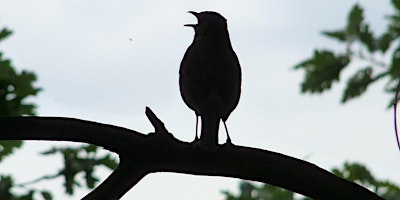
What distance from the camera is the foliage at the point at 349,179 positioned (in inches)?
287

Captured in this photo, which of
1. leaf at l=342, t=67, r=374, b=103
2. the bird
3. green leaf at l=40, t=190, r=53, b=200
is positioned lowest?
the bird

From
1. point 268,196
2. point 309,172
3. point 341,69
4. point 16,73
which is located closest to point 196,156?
point 309,172

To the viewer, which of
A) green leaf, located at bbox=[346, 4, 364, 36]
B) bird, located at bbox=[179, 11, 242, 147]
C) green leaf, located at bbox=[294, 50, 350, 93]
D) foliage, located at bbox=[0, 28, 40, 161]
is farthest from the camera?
green leaf, located at bbox=[294, 50, 350, 93]

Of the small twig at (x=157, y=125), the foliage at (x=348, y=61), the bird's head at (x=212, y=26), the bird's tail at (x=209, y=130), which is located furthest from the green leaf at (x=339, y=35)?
the small twig at (x=157, y=125)

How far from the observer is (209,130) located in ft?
6.30

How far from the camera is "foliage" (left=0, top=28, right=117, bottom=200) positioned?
5871mm

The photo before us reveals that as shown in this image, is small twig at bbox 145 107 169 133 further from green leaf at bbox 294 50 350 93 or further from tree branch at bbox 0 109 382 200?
green leaf at bbox 294 50 350 93

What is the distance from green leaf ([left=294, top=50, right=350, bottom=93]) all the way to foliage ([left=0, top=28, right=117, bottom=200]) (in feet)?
6.93

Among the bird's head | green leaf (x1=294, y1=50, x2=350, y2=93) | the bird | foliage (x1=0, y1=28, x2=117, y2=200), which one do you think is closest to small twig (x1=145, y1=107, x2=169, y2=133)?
the bird

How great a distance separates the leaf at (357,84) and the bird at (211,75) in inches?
194

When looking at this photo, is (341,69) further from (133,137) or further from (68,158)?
(133,137)

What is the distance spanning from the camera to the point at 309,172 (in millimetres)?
1827

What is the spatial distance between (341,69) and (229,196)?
195 cm

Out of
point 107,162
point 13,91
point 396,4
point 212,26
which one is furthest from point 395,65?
point 212,26
